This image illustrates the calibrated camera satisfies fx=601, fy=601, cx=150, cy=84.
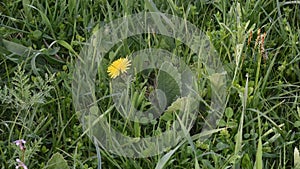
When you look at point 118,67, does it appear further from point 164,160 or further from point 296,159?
point 296,159

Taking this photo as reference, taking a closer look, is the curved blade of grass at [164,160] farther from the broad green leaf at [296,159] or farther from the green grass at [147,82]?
the broad green leaf at [296,159]

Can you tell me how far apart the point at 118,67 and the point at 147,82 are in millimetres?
98

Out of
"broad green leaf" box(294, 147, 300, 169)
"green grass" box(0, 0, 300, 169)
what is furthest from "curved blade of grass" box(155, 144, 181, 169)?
"broad green leaf" box(294, 147, 300, 169)

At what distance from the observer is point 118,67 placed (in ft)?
5.83

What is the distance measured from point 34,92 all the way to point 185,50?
19.5 inches

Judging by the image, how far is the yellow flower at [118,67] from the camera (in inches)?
69.7

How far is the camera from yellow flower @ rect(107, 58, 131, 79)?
1771mm

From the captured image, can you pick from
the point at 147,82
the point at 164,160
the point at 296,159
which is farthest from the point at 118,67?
the point at 296,159

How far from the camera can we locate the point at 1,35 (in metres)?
1.93

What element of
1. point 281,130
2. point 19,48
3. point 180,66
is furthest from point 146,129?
point 19,48

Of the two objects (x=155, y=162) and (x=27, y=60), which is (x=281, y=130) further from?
(x=27, y=60)

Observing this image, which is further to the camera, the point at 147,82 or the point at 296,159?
the point at 147,82

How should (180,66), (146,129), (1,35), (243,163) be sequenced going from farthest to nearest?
(1,35)
(180,66)
(146,129)
(243,163)

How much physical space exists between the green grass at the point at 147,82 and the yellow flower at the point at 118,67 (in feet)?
0.08
